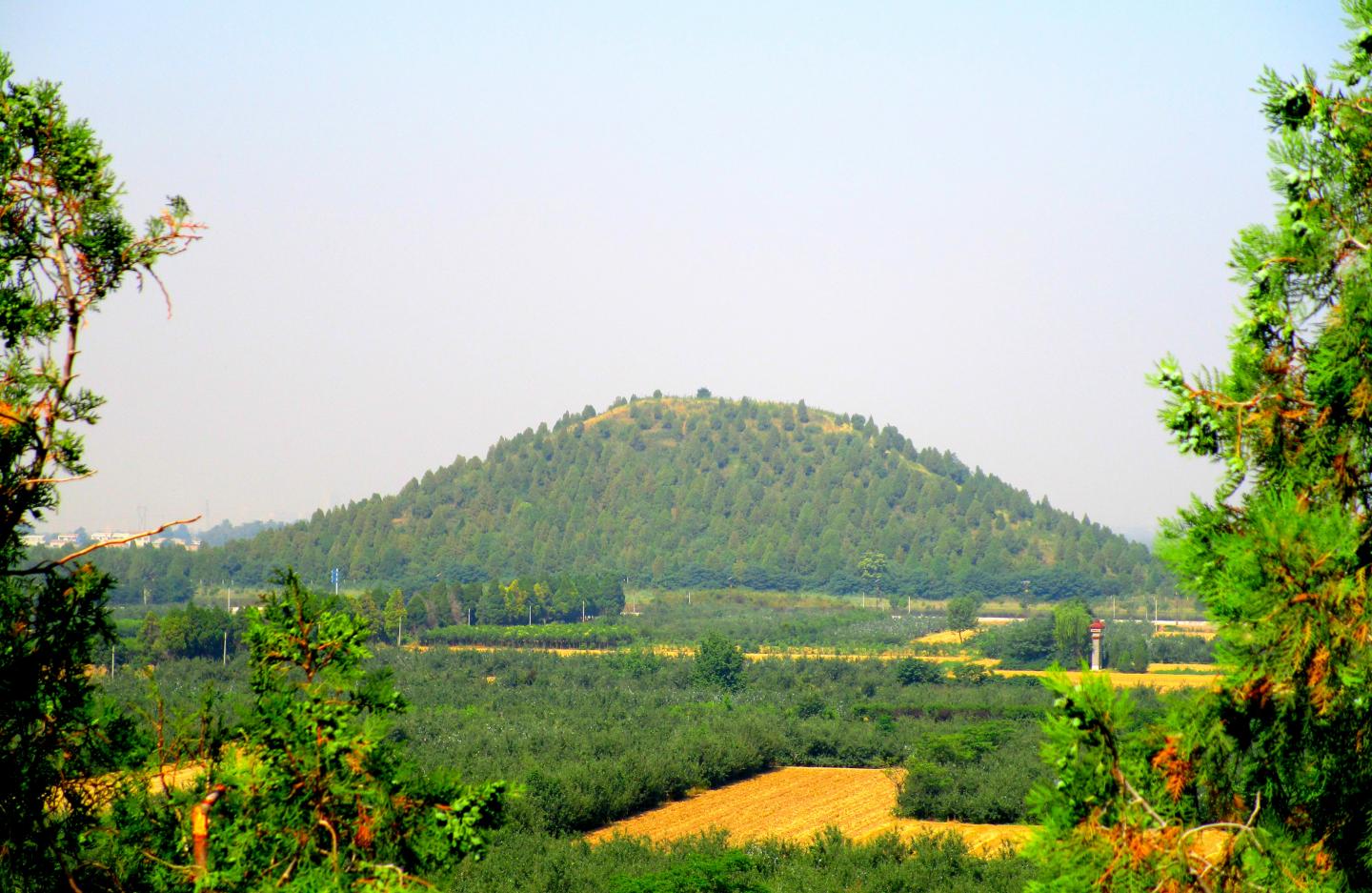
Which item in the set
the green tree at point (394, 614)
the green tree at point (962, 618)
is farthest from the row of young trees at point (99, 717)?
the green tree at point (962, 618)

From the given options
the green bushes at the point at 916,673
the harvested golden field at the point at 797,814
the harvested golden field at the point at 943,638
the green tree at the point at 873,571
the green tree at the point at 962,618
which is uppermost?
the green tree at the point at 873,571

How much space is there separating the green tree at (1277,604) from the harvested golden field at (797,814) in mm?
17821

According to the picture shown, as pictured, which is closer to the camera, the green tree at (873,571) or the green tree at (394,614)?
the green tree at (394,614)

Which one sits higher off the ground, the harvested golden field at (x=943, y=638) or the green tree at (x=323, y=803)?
the green tree at (x=323, y=803)

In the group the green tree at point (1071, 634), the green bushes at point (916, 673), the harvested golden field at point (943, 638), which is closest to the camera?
the green bushes at point (916, 673)

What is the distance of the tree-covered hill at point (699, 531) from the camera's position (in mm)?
145125

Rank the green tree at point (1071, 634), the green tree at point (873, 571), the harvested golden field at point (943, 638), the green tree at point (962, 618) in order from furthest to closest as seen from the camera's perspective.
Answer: the green tree at point (873, 571)
the green tree at point (962, 618)
the harvested golden field at point (943, 638)
the green tree at point (1071, 634)

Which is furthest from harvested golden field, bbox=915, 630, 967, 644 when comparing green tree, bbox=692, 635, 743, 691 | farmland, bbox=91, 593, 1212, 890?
green tree, bbox=692, 635, 743, 691

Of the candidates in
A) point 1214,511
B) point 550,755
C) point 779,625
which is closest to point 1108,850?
point 1214,511

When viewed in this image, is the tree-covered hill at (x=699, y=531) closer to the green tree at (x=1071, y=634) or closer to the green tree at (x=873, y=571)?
the green tree at (x=873, y=571)

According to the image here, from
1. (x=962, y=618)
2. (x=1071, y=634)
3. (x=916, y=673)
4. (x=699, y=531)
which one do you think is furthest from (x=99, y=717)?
(x=699, y=531)

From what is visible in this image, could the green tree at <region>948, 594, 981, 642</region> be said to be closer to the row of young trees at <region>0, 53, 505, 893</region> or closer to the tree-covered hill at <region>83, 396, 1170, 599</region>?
the tree-covered hill at <region>83, 396, 1170, 599</region>

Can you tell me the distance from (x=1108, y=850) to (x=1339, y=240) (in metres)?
3.14

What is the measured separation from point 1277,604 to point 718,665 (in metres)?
55.6
